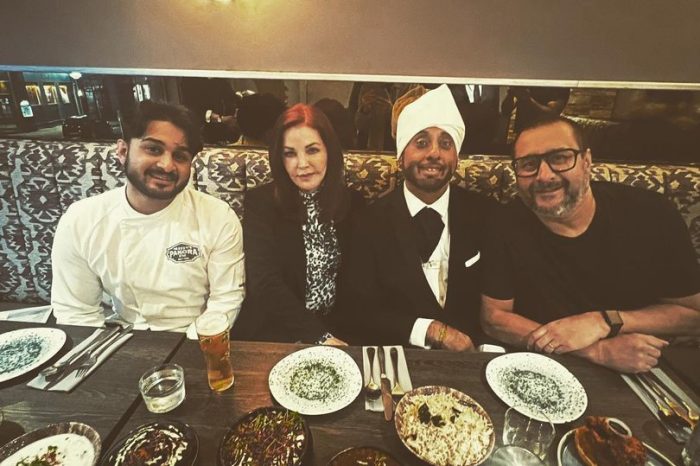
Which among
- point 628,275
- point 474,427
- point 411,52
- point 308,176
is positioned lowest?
point 474,427

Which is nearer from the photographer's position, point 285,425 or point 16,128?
point 285,425

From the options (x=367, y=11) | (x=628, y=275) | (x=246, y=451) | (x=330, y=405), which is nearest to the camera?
(x=246, y=451)

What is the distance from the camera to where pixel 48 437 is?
958 mm

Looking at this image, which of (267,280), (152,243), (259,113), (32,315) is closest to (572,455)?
(267,280)

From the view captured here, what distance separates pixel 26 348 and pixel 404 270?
5.55ft

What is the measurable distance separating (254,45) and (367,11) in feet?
2.36

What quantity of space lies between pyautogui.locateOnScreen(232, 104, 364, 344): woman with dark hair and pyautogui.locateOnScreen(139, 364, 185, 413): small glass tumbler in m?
0.98

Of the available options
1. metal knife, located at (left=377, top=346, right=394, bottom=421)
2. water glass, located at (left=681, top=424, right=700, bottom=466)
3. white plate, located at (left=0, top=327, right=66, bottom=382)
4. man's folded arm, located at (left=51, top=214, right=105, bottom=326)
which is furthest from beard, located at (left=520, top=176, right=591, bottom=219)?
man's folded arm, located at (left=51, top=214, right=105, bottom=326)

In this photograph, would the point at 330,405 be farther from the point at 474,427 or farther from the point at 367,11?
the point at 367,11

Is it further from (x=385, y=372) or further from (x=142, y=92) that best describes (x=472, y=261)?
(x=142, y=92)

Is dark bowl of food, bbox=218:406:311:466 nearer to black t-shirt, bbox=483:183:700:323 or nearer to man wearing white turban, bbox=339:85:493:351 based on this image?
man wearing white turban, bbox=339:85:493:351

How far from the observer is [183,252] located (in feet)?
6.19

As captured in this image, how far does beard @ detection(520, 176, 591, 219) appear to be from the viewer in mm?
1747

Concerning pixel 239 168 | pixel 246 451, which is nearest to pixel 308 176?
pixel 239 168
